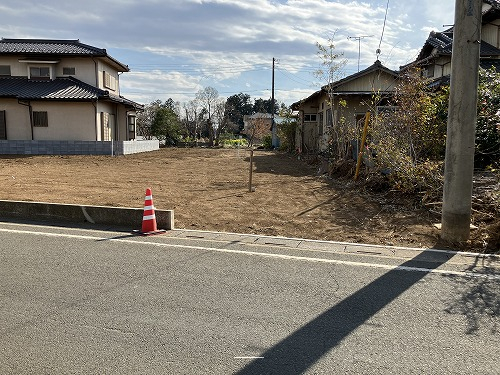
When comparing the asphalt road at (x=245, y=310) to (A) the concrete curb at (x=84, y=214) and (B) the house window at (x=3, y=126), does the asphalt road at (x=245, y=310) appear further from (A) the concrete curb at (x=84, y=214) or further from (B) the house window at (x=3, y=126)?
(B) the house window at (x=3, y=126)

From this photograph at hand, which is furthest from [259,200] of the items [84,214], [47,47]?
[47,47]

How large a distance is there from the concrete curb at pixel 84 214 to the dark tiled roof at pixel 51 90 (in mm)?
15648

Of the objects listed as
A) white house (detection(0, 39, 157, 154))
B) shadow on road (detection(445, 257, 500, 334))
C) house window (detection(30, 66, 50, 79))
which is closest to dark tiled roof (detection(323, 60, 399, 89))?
white house (detection(0, 39, 157, 154))

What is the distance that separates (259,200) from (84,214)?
12.1 feet

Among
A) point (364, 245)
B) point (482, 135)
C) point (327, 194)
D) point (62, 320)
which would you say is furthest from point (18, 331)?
point (482, 135)

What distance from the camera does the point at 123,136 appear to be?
2814 cm

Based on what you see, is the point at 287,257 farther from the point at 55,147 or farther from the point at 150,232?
the point at 55,147

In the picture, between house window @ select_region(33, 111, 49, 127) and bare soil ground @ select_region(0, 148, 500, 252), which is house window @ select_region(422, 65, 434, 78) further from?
house window @ select_region(33, 111, 49, 127)

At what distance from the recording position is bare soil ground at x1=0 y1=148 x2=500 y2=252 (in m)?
6.54

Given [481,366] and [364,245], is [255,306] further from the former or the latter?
[364,245]

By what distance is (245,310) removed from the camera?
144 inches

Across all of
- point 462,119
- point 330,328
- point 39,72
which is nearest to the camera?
point 330,328

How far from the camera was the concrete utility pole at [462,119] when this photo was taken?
17.8ft

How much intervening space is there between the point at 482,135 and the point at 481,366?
24.4 feet
